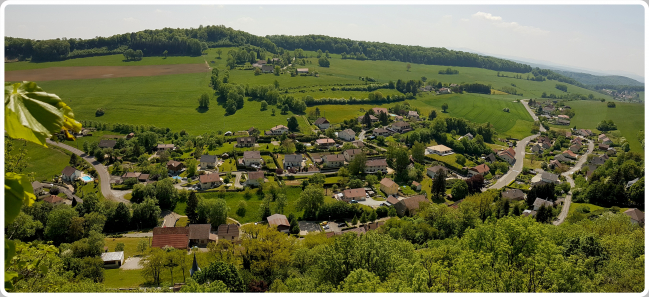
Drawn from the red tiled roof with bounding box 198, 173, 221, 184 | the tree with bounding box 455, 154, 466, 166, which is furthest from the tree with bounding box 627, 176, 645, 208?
the red tiled roof with bounding box 198, 173, 221, 184

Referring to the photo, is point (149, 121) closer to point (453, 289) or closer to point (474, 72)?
point (453, 289)

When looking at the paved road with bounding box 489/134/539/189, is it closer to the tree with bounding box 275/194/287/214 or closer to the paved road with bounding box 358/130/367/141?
the paved road with bounding box 358/130/367/141

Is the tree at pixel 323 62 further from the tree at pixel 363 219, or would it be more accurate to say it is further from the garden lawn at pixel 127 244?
the garden lawn at pixel 127 244

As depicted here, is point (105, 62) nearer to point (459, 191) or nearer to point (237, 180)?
point (237, 180)

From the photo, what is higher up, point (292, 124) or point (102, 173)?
point (292, 124)

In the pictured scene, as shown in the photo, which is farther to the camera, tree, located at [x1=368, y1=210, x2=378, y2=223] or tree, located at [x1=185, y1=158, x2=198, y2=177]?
tree, located at [x1=185, y1=158, x2=198, y2=177]

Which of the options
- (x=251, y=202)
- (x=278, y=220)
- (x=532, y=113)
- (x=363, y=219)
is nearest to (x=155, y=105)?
(x=251, y=202)

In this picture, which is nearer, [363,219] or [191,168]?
[363,219]
